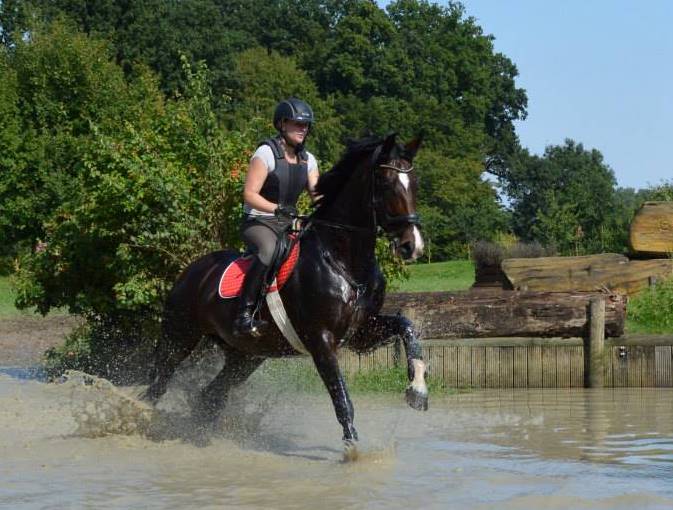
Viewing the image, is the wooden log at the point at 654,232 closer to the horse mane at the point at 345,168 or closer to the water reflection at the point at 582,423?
the water reflection at the point at 582,423

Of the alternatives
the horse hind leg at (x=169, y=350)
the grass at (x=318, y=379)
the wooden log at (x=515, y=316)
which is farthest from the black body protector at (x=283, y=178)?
the wooden log at (x=515, y=316)

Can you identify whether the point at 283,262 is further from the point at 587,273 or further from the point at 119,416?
the point at 587,273

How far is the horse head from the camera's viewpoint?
341 inches

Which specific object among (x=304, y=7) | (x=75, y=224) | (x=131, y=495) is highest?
(x=304, y=7)

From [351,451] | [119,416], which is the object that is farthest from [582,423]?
[119,416]

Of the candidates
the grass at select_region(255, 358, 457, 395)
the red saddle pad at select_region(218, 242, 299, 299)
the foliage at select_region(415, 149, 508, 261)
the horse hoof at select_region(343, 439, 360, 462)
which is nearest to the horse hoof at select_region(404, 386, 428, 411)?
the horse hoof at select_region(343, 439, 360, 462)

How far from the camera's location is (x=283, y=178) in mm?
9984

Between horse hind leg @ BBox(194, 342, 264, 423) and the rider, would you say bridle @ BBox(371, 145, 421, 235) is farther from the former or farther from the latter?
horse hind leg @ BBox(194, 342, 264, 423)

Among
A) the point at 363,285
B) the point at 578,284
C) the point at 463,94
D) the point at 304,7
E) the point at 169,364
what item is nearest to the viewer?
the point at 363,285

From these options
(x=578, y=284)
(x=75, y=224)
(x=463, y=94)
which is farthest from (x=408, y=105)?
(x=75, y=224)

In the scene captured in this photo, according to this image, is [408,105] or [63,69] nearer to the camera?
[63,69]

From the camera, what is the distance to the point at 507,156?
8512 centimetres

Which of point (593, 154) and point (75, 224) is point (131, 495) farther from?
point (593, 154)

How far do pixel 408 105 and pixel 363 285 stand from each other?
69237 mm
